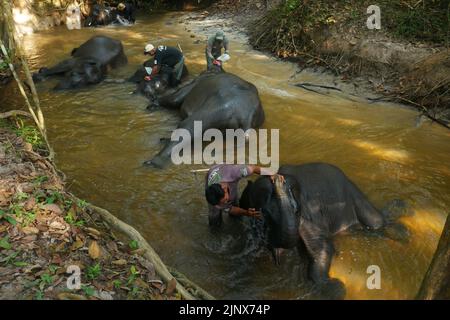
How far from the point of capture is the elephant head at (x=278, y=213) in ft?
13.3

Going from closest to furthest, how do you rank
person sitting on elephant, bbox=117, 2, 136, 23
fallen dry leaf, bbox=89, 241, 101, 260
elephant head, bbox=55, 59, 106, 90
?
1. fallen dry leaf, bbox=89, 241, 101, 260
2. elephant head, bbox=55, 59, 106, 90
3. person sitting on elephant, bbox=117, 2, 136, 23

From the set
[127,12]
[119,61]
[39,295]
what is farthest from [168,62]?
[127,12]

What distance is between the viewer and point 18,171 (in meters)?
4.51

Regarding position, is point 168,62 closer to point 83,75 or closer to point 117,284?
point 83,75

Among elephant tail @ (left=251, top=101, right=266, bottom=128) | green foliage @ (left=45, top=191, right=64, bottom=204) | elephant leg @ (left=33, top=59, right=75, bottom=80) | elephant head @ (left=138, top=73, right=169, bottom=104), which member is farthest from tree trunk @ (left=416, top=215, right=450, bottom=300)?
elephant leg @ (left=33, top=59, right=75, bottom=80)

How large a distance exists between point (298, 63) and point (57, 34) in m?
8.64

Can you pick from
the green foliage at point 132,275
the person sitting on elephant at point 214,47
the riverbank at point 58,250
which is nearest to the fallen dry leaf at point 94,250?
the riverbank at point 58,250

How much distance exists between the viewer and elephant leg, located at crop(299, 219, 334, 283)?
14.9 feet

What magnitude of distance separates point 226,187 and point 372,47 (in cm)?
633

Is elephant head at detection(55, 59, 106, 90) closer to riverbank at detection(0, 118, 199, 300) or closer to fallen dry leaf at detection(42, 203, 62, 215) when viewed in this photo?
riverbank at detection(0, 118, 199, 300)

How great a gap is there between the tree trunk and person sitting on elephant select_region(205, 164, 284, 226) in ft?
6.71

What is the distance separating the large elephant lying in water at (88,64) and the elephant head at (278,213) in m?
6.68

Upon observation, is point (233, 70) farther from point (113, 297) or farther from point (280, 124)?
point (113, 297)

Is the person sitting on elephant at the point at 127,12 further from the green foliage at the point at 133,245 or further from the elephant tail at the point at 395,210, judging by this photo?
the green foliage at the point at 133,245
